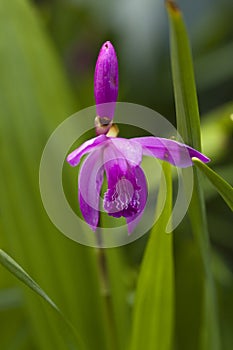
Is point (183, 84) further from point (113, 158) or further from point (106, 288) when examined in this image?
point (106, 288)

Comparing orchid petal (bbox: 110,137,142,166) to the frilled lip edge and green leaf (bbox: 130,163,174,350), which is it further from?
green leaf (bbox: 130,163,174,350)

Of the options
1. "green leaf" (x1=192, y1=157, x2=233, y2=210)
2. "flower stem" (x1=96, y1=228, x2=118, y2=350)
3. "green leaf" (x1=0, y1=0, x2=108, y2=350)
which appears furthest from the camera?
"green leaf" (x1=0, y1=0, x2=108, y2=350)

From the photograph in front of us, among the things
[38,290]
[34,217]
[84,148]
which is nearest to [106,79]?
[84,148]

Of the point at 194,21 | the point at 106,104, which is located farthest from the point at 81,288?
the point at 194,21

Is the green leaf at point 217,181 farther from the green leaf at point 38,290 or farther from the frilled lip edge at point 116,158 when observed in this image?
the green leaf at point 38,290

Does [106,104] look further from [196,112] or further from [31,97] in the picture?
[31,97]

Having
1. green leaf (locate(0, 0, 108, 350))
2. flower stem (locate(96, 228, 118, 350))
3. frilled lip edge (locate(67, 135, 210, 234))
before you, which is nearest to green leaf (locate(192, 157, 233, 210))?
frilled lip edge (locate(67, 135, 210, 234))

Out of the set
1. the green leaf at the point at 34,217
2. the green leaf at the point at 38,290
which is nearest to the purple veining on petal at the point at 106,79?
the green leaf at the point at 38,290
